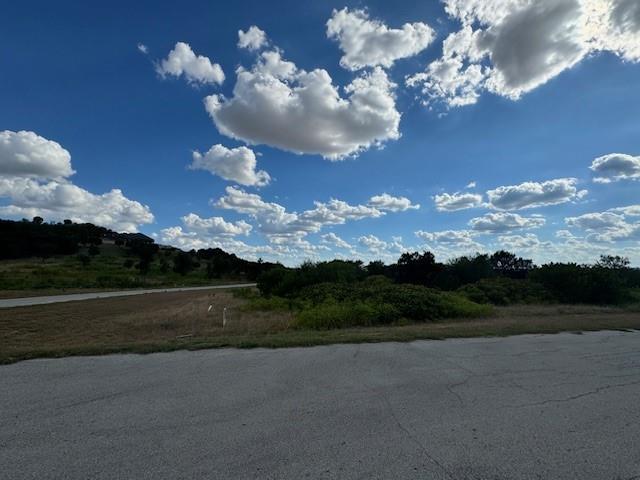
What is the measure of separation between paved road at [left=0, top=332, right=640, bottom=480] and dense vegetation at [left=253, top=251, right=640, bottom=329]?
7.65m

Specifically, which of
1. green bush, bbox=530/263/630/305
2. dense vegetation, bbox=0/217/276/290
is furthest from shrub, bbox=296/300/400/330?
dense vegetation, bbox=0/217/276/290

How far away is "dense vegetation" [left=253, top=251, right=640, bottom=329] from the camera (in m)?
15.3

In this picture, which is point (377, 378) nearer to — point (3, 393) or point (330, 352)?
point (330, 352)

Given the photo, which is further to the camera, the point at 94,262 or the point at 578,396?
the point at 94,262

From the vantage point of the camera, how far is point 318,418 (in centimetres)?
425

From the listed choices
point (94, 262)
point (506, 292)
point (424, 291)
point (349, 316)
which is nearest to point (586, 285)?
point (506, 292)

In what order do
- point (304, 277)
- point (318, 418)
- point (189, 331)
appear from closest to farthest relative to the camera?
point (318, 418), point (189, 331), point (304, 277)

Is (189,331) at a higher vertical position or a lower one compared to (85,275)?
lower


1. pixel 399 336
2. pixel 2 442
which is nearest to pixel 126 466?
pixel 2 442

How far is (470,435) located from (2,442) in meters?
4.71

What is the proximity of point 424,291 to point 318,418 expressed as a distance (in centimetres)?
1609

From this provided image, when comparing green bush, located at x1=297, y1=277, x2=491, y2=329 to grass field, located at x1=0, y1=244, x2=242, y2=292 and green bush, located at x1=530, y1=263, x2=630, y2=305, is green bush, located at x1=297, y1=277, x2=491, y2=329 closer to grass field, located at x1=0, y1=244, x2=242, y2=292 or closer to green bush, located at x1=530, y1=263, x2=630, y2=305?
green bush, located at x1=530, y1=263, x2=630, y2=305

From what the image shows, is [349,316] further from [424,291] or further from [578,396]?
[578,396]

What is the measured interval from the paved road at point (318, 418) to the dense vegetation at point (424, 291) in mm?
7648
